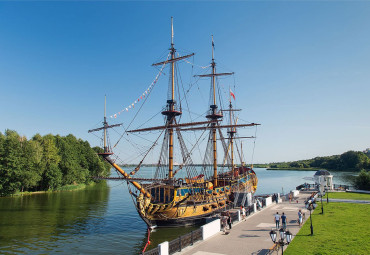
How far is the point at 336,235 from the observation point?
650 inches

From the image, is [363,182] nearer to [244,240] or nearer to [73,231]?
[244,240]

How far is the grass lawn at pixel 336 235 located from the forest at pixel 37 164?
167 ft

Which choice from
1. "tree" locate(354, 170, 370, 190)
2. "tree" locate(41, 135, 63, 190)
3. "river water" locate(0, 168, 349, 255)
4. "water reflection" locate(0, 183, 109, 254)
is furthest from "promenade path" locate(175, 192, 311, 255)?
"tree" locate(41, 135, 63, 190)

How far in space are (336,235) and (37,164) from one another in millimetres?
58741

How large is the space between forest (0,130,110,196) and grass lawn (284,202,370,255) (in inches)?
2010

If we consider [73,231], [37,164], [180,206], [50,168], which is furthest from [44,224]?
[37,164]

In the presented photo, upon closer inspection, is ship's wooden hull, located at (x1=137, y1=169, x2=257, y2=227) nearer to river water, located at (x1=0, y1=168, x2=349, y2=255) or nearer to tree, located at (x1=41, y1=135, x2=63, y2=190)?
river water, located at (x1=0, y1=168, x2=349, y2=255)

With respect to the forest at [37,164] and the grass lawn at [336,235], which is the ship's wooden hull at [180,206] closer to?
the grass lawn at [336,235]

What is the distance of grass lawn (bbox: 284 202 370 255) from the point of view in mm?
13844

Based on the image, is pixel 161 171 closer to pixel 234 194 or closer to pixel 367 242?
pixel 234 194

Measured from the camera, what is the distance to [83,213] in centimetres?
3544

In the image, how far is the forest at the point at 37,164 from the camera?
159 feet

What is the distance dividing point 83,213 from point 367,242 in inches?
1298

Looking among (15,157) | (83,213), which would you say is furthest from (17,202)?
(83,213)
